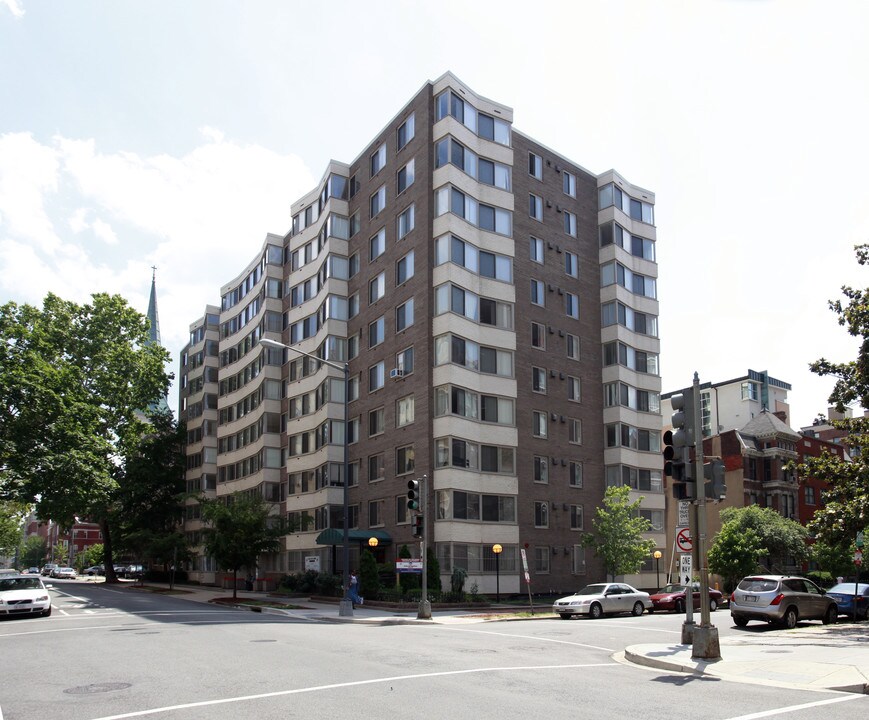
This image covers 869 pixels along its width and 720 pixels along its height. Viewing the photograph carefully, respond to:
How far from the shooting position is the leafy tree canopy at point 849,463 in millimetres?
27719

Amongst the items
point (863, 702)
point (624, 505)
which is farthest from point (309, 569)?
point (863, 702)

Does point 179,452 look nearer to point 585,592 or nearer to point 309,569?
point 309,569

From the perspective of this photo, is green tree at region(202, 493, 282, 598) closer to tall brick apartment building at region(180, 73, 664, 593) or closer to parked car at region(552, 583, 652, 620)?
tall brick apartment building at region(180, 73, 664, 593)

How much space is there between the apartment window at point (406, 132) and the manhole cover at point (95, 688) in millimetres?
39450

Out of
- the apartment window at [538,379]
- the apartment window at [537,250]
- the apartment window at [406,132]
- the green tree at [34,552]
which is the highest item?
the apartment window at [406,132]

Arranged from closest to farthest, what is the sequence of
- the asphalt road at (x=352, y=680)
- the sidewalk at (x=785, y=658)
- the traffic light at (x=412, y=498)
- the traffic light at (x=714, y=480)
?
the asphalt road at (x=352, y=680), the sidewalk at (x=785, y=658), the traffic light at (x=714, y=480), the traffic light at (x=412, y=498)

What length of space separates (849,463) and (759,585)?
6063mm

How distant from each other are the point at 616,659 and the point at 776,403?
7382 centimetres

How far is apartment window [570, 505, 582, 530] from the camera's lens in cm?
4806

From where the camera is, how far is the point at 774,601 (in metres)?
26.1

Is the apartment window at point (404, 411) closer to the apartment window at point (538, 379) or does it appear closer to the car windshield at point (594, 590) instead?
the apartment window at point (538, 379)

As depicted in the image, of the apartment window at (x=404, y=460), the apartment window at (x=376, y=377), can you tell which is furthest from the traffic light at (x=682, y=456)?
the apartment window at (x=376, y=377)

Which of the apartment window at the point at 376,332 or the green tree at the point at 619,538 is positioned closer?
the green tree at the point at 619,538

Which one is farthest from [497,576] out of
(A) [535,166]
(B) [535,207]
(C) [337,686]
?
(C) [337,686]
